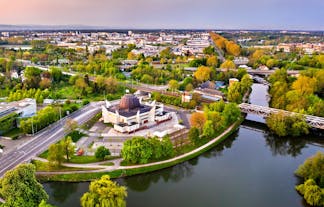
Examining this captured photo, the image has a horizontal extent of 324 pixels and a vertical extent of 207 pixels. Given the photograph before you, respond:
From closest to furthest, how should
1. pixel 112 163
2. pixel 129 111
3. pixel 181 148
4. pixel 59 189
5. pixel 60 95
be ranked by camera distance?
1. pixel 59 189
2. pixel 112 163
3. pixel 181 148
4. pixel 129 111
5. pixel 60 95

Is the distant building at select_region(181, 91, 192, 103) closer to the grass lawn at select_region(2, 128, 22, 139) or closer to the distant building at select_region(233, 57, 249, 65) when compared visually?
the grass lawn at select_region(2, 128, 22, 139)

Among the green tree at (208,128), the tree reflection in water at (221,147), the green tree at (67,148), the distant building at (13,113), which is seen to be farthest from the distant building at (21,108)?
→ the tree reflection in water at (221,147)

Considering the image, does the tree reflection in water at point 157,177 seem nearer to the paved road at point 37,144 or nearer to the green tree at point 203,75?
the paved road at point 37,144

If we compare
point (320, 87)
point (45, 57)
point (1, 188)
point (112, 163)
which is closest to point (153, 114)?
point (112, 163)

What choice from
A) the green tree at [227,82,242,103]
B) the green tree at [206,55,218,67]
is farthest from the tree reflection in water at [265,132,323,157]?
the green tree at [206,55,218,67]

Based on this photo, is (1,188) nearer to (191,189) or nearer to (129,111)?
(191,189)

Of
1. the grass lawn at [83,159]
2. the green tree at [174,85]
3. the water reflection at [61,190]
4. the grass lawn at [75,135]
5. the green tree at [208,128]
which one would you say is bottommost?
the water reflection at [61,190]

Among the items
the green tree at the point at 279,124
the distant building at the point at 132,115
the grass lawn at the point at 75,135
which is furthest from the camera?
the distant building at the point at 132,115
